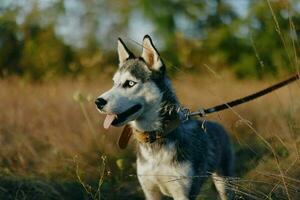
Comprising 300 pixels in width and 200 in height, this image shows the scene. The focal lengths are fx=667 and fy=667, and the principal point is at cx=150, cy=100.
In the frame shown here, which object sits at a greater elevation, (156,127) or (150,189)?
(156,127)

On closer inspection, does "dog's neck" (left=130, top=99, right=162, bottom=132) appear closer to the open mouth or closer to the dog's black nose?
the open mouth

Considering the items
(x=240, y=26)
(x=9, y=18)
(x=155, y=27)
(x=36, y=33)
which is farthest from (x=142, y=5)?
(x=9, y=18)

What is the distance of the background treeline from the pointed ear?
776 cm

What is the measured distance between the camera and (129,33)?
13.6 metres

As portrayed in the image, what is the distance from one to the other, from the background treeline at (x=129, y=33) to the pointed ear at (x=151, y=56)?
776 centimetres

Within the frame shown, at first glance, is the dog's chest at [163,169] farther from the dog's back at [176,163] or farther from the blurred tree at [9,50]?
the blurred tree at [9,50]

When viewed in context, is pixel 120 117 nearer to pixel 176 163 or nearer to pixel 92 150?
pixel 176 163

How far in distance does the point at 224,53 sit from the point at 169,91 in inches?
725

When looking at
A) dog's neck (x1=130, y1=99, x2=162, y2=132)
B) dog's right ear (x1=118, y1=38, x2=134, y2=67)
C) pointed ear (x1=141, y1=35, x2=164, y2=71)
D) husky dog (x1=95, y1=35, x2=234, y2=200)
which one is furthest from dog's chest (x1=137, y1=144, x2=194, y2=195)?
dog's right ear (x1=118, y1=38, x2=134, y2=67)

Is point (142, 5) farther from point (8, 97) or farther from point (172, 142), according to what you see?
point (172, 142)

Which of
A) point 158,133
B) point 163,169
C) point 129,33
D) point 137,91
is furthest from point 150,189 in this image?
point 129,33

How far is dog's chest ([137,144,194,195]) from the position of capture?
4918 mm

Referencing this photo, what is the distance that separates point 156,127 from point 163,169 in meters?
0.34

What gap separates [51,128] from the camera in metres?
8.18
